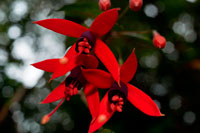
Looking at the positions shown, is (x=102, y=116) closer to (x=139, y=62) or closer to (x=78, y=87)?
(x=78, y=87)

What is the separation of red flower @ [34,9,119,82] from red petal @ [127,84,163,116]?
0.10 meters

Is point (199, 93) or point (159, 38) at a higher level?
point (159, 38)

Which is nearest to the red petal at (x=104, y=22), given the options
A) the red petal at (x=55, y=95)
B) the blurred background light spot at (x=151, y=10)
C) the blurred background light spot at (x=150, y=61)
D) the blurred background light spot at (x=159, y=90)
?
the red petal at (x=55, y=95)

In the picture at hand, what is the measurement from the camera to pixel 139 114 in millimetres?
1262

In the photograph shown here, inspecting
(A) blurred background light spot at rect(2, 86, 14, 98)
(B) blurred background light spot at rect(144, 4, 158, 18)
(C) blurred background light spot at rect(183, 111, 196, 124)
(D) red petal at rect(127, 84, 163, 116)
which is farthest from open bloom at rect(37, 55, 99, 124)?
(A) blurred background light spot at rect(2, 86, 14, 98)

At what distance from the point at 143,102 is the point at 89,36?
0.27 m

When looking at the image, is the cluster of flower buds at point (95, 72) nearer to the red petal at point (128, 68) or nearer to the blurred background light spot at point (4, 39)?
the red petal at point (128, 68)

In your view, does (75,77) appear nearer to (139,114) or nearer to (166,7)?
(139,114)

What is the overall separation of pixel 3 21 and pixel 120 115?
143 cm

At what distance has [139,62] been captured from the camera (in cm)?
162

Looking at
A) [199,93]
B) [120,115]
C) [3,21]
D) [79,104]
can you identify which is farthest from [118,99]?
[3,21]

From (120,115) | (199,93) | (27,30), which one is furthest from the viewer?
(27,30)

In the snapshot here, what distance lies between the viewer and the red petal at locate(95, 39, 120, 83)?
0.72 m

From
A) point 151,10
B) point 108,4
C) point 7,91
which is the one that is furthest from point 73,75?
point 7,91
